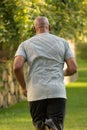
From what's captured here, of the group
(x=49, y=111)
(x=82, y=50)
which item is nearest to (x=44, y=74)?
(x=49, y=111)

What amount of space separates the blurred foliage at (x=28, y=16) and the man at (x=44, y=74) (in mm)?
7950

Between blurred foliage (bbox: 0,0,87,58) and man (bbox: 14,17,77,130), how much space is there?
7.95 meters

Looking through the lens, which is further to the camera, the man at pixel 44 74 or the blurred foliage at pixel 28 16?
the blurred foliage at pixel 28 16

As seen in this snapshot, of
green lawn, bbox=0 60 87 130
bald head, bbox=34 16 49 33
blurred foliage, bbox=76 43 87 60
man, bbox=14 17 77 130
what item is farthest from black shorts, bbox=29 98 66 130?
blurred foliage, bbox=76 43 87 60

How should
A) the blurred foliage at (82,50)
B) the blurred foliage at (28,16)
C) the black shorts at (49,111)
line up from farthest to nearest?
the blurred foliage at (82,50)
the blurred foliage at (28,16)
the black shorts at (49,111)

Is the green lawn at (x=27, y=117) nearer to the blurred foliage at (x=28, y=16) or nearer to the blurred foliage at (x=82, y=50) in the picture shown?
the blurred foliage at (x=28, y=16)

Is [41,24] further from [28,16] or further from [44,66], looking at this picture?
[28,16]

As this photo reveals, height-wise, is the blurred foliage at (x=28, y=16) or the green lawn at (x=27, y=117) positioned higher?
the blurred foliage at (x=28, y=16)

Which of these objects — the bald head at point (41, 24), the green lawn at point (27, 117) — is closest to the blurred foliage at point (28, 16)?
the green lawn at point (27, 117)

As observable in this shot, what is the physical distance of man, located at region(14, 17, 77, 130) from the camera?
316 inches

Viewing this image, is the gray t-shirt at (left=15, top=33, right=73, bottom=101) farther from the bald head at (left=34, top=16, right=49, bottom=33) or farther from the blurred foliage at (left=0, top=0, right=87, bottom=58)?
the blurred foliage at (left=0, top=0, right=87, bottom=58)

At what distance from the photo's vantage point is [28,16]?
52.7 feet

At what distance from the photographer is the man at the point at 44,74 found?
8031mm

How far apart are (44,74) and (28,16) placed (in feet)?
26.8
